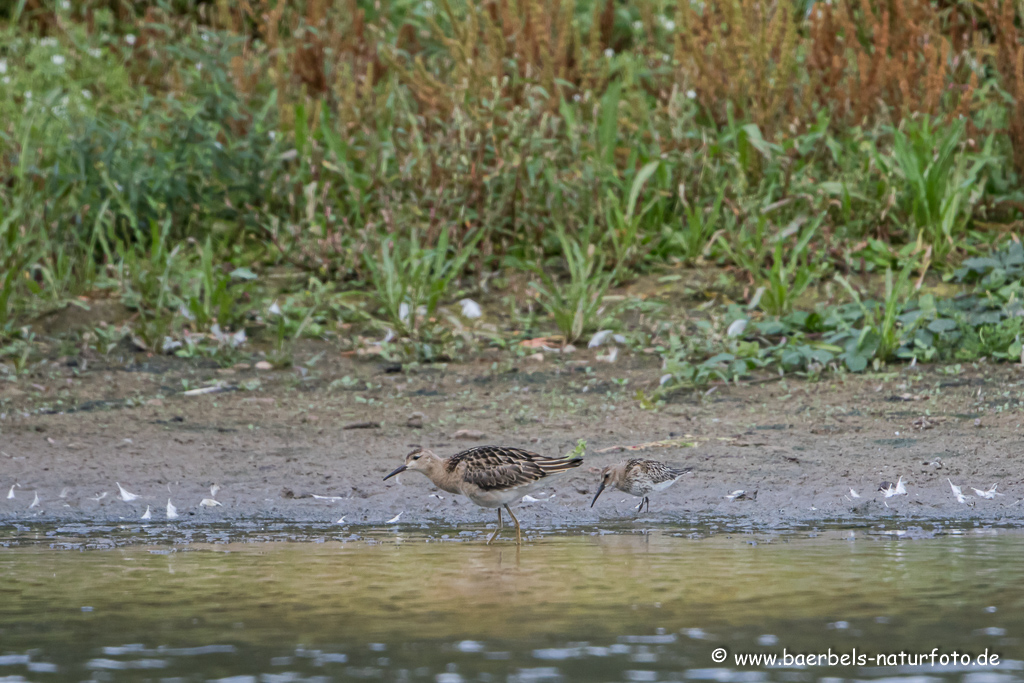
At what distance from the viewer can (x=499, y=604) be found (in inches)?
159

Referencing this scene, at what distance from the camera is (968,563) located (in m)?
4.44

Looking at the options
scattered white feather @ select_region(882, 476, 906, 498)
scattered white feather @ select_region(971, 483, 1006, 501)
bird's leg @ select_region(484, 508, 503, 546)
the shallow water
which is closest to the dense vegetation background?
scattered white feather @ select_region(882, 476, 906, 498)

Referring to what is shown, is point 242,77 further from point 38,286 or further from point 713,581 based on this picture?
point 713,581

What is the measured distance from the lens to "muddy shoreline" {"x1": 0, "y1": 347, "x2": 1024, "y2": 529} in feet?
18.8

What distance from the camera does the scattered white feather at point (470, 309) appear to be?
8742 mm

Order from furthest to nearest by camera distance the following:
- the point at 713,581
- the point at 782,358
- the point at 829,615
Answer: the point at 782,358
the point at 713,581
the point at 829,615

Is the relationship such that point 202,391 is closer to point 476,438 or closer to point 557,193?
point 476,438

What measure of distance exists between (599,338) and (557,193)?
4.87ft

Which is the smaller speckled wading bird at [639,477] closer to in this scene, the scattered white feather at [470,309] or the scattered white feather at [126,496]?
the scattered white feather at [126,496]

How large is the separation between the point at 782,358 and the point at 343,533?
10.9 feet

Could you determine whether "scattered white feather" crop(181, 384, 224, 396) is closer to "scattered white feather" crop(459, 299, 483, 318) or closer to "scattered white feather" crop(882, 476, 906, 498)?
"scattered white feather" crop(459, 299, 483, 318)

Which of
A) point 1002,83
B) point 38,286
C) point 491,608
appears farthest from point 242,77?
point 491,608

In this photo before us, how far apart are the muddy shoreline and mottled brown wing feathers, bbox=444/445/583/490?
0.35 meters

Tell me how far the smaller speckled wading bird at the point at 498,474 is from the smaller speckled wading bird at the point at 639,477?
0.25 metres
